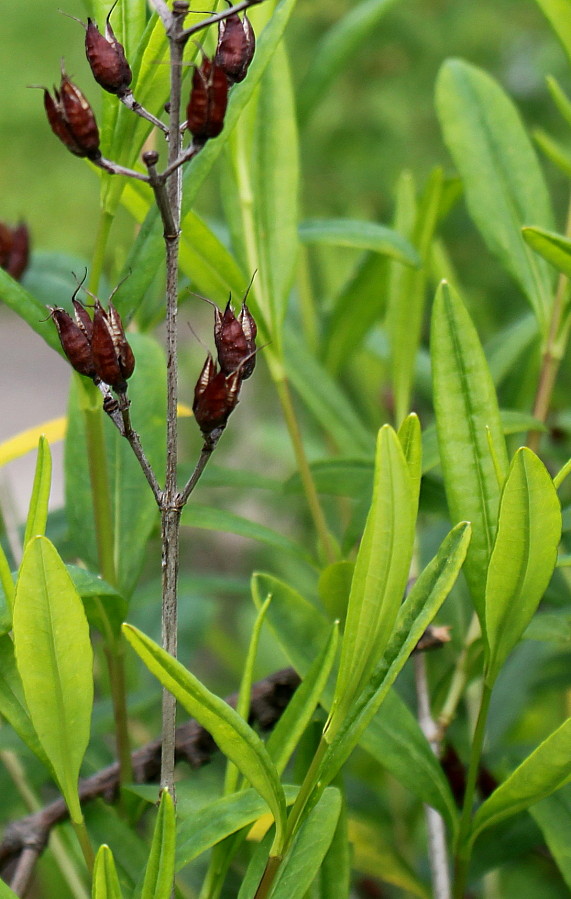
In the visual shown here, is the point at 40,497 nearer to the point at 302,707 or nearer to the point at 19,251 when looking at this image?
the point at 302,707

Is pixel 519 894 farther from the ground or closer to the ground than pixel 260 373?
closer to the ground

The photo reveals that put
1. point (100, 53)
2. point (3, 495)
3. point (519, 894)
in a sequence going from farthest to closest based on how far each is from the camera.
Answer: point (519, 894) < point (3, 495) < point (100, 53)

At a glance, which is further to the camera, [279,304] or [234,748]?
[279,304]

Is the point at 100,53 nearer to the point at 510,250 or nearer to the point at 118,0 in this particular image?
the point at 118,0

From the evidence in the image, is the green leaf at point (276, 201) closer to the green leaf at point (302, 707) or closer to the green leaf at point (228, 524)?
the green leaf at point (228, 524)

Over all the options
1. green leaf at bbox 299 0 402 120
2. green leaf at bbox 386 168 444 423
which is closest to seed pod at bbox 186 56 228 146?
green leaf at bbox 386 168 444 423

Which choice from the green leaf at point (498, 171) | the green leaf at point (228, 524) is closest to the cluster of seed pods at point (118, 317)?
the green leaf at point (228, 524)

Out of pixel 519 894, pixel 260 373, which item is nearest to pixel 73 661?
pixel 519 894
